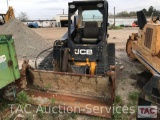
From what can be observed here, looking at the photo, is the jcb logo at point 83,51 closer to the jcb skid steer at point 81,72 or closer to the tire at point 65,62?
the jcb skid steer at point 81,72

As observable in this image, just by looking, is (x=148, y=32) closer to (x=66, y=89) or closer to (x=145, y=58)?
(x=145, y=58)

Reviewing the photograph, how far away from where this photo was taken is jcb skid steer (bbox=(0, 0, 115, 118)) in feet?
14.1

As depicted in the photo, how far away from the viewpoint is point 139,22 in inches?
282

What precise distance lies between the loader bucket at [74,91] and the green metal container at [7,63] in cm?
62

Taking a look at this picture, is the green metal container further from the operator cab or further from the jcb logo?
the operator cab

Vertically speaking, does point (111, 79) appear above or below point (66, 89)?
above

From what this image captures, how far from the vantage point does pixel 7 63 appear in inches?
160

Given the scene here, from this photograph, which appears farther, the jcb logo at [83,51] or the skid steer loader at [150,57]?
the jcb logo at [83,51]

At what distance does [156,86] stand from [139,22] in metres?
4.34

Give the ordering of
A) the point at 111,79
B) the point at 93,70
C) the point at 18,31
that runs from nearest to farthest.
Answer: the point at 111,79 → the point at 93,70 → the point at 18,31

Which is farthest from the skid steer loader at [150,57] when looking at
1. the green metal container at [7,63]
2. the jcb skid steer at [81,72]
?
the green metal container at [7,63]

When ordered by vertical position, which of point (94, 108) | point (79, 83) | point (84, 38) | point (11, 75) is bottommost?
point (94, 108)

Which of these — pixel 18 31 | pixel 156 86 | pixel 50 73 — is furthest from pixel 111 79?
pixel 18 31

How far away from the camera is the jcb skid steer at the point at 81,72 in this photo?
431 cm
